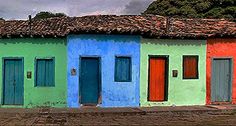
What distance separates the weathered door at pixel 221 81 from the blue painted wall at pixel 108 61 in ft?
11.6

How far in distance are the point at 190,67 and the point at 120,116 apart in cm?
487

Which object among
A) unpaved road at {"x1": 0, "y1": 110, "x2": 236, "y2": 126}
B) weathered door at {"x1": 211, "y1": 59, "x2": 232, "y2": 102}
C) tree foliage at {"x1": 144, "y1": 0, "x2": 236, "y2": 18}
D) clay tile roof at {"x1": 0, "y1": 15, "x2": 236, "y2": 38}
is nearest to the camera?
unpaved road at {"x1": 0, "y1": 110, "x2": 236, "y2": 126}

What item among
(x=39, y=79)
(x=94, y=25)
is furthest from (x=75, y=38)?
(x=39, y=79)

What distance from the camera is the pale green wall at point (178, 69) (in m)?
18.7

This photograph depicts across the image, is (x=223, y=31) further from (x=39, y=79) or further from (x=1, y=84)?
(x=1, y=84)

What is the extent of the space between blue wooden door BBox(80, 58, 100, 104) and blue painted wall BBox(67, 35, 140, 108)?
26 cm

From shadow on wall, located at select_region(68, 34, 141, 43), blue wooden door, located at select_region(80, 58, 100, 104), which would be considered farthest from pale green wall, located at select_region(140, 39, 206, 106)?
blue wooden door, located at select_region(80, 58, 100, 104)

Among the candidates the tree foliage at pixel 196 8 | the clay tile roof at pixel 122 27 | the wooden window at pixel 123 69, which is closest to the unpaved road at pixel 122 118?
the wooden window at pixel 123 69

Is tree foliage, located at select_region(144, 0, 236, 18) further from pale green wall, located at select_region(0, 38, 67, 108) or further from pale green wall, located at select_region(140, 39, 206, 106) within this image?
pale green wall, located at select_region(0, 38, 67, 108)

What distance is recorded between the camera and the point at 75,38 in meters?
18.1

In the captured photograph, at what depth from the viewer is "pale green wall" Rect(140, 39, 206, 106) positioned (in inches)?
737

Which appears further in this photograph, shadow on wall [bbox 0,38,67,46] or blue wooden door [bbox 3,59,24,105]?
blue wooden door [bbox 3,59,24,105]

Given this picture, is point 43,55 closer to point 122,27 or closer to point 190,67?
point 122,27

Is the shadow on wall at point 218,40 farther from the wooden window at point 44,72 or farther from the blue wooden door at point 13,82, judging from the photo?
the blue wooden door at point 13,82
